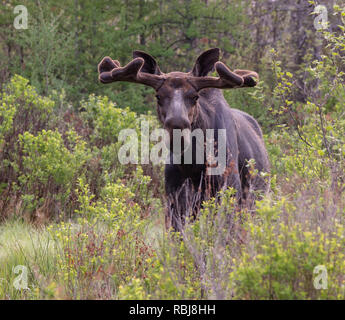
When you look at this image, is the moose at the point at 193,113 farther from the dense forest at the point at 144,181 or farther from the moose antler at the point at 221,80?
the dense forest at the point at 144,181

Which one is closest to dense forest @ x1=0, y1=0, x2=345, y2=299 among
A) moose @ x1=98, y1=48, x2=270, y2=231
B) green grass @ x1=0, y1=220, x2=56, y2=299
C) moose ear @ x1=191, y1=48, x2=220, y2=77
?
green grass @ x1=0, y1=220, x2=56, y2=299

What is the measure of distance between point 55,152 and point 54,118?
224 centimetres

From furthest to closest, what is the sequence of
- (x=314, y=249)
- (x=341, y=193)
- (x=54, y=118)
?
(x=54, y=118) → (x=341, y=193) → (x=314, y=249)

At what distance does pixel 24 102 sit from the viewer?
9047mm

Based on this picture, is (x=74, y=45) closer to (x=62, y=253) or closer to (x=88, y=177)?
(x=88, y=177)

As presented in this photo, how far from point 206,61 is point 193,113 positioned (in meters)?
→ 0.67

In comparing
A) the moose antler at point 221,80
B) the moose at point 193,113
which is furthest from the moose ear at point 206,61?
the moose antler at point 221,80

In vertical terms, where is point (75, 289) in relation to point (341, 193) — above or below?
below

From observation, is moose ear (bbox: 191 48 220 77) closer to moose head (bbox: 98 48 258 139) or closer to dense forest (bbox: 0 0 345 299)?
moose head (bbox: 98 48 258 139)

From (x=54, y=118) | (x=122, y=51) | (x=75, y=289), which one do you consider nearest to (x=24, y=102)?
(x=54, y=118)

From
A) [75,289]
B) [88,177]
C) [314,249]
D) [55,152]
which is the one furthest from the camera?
[88,177]

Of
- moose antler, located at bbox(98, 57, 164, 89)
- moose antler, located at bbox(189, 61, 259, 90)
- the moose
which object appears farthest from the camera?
moose antler, located at bbox(98, 57, 164, 89)

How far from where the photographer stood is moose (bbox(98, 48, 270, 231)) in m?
5.28
